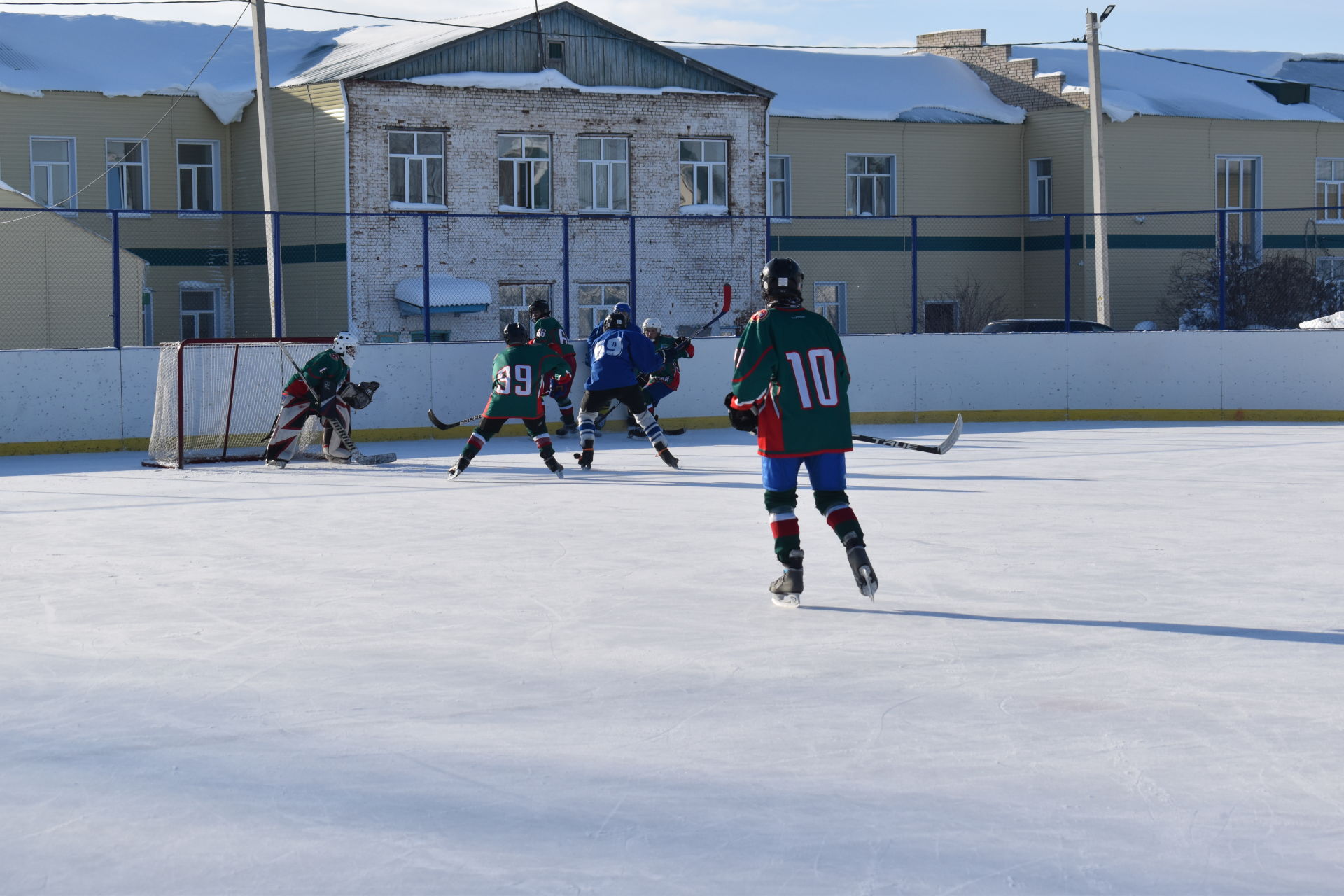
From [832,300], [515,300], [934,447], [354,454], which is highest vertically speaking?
[832,300]

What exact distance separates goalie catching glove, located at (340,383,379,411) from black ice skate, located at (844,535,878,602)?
22.4 feet

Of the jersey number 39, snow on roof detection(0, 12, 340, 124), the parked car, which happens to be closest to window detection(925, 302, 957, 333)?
the parked car

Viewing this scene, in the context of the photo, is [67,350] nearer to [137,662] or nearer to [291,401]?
[291,401]

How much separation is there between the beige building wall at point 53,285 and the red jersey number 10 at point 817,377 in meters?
15.7

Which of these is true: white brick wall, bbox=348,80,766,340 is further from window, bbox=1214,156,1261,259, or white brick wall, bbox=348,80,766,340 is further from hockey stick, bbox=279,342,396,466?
hockey stick, bbox=279,342,396,466

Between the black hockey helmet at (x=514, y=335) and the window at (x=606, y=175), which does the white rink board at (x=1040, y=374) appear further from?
the window at (x=606, y=175)

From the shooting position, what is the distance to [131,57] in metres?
26.8

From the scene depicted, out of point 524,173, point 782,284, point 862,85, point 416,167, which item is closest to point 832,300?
point 862,85

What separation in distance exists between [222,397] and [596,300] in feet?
43.4

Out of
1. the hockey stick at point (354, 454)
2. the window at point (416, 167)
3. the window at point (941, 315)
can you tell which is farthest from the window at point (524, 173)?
the hockey stick at point (354, 454)

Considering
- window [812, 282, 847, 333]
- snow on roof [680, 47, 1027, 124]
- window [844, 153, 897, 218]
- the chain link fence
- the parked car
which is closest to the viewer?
the chain link fence

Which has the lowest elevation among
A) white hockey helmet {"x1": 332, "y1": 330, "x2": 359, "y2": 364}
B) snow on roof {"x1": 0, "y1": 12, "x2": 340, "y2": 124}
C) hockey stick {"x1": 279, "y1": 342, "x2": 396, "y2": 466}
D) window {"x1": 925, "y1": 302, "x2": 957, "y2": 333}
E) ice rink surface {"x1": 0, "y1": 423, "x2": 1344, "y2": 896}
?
ice rink surface {"x1": 0, "y1": 423, "x2": 1344, "y2": 896}

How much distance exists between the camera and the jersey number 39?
1073 centimetres

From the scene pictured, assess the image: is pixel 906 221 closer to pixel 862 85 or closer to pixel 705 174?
pixel 862 85
